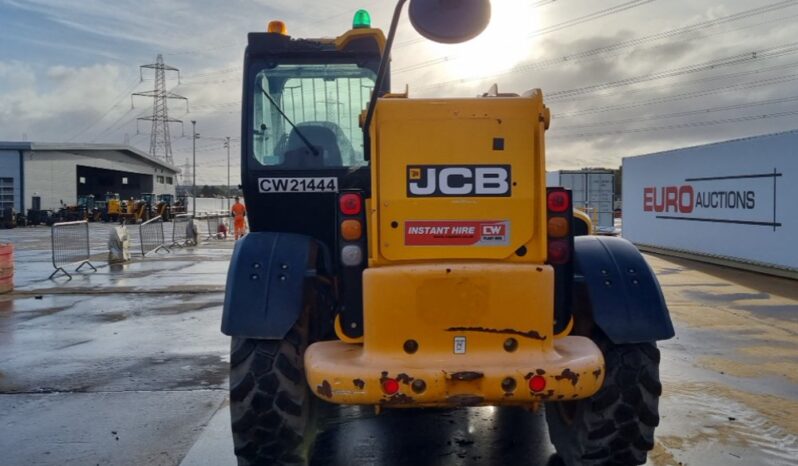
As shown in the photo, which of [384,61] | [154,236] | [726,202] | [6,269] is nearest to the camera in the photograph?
[384,61]

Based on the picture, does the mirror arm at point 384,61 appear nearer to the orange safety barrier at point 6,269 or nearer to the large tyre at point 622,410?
the large tyre at point 622,410

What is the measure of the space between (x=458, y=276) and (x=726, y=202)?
15.1m

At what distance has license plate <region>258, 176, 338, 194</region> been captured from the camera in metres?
4.74

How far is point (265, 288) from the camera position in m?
3.76

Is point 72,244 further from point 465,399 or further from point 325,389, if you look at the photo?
point 465,399

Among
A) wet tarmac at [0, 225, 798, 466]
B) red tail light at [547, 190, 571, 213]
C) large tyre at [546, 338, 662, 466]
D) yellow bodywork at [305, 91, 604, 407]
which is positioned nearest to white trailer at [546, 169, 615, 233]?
wet tarmac at [0, 225, 798, 466]

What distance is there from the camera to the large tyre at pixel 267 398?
3.71 m

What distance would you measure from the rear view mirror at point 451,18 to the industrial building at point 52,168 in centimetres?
4780

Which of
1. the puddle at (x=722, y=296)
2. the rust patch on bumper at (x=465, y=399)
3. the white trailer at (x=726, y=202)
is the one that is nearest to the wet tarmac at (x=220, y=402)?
the puddle at (x=722, y=296)

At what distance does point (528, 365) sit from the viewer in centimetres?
327

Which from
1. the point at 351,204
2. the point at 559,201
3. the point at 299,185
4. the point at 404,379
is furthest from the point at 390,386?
the point at 299,185

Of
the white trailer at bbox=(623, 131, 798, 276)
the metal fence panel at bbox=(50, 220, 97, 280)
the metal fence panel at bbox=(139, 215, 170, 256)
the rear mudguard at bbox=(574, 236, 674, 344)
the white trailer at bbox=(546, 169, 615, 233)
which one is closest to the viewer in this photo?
the rear mudguard at bbox=(574, 236, 674, 344)

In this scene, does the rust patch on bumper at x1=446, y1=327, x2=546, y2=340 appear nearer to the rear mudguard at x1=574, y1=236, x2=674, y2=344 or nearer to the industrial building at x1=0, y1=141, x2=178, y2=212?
the rear mudguard at x1=574, y1=236, x2=674, y2=344

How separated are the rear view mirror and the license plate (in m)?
1.89
